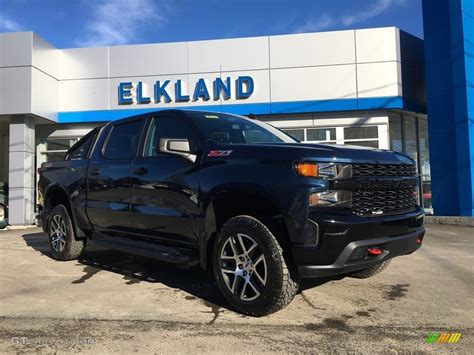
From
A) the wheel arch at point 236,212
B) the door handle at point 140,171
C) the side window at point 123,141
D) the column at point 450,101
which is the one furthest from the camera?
the column at point 450,101

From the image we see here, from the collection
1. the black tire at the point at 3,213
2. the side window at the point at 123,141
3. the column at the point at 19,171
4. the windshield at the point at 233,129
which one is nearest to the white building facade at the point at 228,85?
the column at the point at 19,171

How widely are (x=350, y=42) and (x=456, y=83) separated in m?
3.47

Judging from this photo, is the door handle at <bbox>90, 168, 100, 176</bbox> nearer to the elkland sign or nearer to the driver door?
the driver door

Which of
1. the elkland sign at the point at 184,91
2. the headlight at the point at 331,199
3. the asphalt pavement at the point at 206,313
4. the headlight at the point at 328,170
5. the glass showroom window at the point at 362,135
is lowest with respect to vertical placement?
the asphalt pavement at the point at 206,313

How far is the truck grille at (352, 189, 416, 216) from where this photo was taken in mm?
3775

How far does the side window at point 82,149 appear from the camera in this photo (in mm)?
6364

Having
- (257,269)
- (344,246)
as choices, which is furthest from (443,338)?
(257,269)

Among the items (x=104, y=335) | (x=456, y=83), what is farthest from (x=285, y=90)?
(x=104, y=335)

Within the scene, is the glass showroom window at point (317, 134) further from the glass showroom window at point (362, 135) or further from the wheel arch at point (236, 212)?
the wheel arch at point (236, 212)

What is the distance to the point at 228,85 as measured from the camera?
15.4m

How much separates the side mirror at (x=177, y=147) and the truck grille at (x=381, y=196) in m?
1.59

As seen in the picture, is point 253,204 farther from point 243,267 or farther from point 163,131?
point 163,131

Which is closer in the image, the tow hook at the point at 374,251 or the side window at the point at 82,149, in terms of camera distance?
the tow hook at the point at 374,251

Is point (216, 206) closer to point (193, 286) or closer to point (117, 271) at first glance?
point (193, 286)
